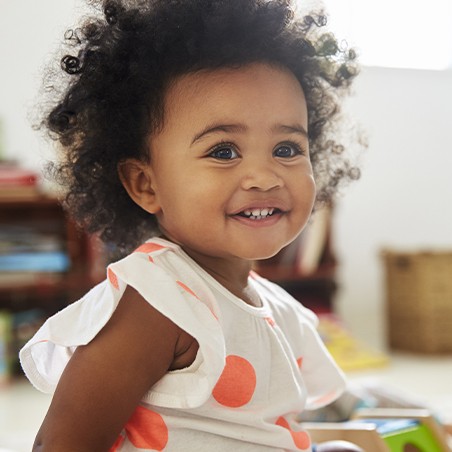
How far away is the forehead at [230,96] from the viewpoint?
0.78m

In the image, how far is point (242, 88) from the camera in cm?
79

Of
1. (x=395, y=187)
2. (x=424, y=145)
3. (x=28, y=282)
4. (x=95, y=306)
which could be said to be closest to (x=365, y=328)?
(x=395, y=187)

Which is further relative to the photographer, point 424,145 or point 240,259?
point 424,145

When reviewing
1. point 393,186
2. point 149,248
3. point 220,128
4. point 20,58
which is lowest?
point 393,186

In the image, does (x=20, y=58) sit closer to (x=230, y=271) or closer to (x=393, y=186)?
(x=393, y=186)

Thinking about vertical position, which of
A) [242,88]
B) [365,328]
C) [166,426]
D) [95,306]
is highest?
[242,88]

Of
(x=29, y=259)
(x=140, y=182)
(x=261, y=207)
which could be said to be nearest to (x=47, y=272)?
(x=29, y=259)

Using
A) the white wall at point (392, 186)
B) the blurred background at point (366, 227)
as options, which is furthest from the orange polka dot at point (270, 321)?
the white wall at point (392, 186)

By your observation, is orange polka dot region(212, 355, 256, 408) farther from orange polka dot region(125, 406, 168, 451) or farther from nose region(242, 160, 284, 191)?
nose region(242, 160, 284, 191)

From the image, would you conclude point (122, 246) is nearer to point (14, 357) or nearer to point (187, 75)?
point (187, 75)

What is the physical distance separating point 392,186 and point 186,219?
281 centimetres

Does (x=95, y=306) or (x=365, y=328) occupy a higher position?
(x=95, y=306)

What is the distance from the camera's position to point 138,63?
81cm

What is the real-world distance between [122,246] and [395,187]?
2666 mm
